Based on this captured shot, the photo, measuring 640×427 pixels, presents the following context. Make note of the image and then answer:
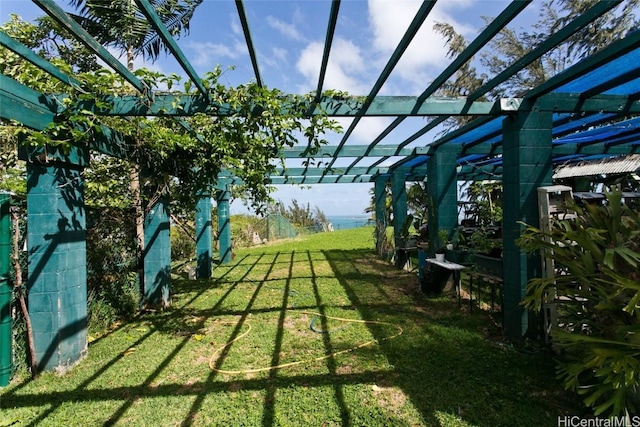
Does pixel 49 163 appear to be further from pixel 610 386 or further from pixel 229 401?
pixel 610 386

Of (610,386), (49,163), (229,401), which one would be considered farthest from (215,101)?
(610,386)

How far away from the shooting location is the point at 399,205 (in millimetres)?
8875

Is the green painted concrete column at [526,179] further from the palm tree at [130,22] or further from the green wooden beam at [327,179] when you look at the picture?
the green wooden beam at [327,179]

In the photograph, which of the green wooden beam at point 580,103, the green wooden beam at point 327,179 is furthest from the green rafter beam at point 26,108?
the green wooden beam at point 327,179

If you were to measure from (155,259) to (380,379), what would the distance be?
4183 mm

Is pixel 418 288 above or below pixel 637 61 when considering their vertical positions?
below

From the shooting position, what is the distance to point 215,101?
3.26m

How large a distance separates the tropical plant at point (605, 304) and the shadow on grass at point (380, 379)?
50 cm

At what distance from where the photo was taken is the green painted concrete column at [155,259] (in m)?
5.26

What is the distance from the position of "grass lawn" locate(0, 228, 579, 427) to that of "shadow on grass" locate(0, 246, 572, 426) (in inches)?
0.5

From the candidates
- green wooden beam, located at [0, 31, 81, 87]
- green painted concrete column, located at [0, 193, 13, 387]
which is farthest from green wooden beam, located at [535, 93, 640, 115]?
green painted concrete column, located at [0, 193, 13, 387]

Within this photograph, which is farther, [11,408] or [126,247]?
[126,247]

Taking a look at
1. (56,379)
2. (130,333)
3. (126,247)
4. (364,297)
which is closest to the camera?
(56,379)

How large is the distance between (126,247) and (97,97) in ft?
8.71
